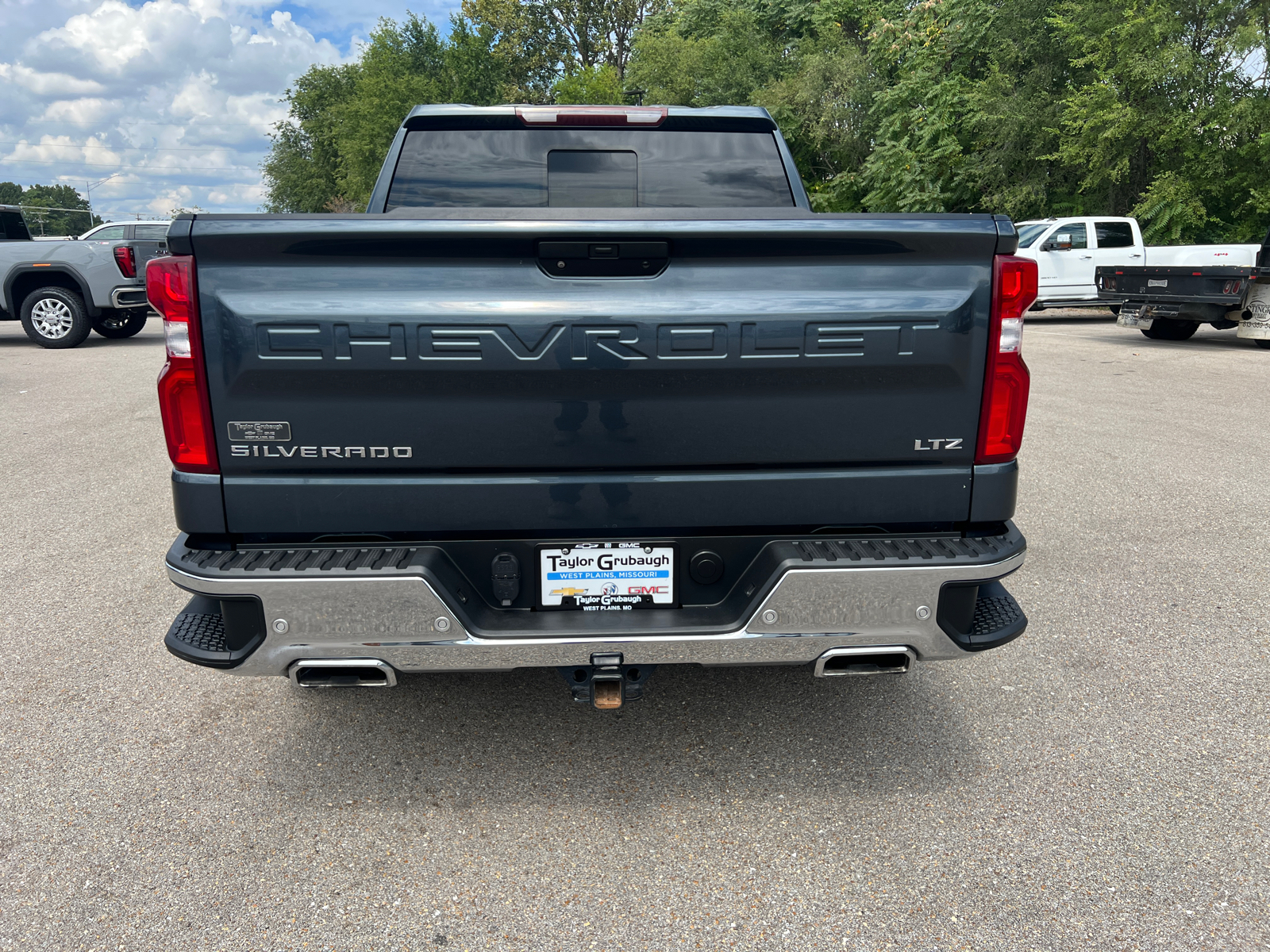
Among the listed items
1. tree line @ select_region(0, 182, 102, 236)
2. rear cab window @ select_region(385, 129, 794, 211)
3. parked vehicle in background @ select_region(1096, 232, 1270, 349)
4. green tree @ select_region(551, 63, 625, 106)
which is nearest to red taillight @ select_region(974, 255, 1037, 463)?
rear cab window @ select_region(385, 129, 794, 211)

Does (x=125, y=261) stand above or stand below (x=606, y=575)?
above

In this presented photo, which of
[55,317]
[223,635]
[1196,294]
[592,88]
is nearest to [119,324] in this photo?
[55,317]

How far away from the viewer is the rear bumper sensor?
8.08ft

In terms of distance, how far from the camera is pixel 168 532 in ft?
18.7

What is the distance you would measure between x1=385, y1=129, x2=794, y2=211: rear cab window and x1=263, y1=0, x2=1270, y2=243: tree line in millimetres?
22614

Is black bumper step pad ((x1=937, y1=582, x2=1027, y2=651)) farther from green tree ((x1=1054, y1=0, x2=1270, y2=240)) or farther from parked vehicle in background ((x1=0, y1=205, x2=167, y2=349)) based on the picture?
green tree ((x1=1054, y1=0, x2=1270, y2=240))

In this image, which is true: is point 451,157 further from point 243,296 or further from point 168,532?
point 168,532

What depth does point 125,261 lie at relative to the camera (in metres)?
14.4

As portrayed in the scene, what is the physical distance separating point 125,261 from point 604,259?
572 inches

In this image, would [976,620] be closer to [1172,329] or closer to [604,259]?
[604,259]

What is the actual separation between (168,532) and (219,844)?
352 centimetres

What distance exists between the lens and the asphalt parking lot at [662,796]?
7.86ft

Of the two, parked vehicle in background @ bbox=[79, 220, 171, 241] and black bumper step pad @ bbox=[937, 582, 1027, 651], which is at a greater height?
parked vehicle in background @ bbox=[79, 220, 171, 241]

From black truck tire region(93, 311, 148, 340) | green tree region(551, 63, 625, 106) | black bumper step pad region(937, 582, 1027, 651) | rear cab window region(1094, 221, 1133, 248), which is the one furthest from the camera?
green tree region(551, 63, 625, 106)
